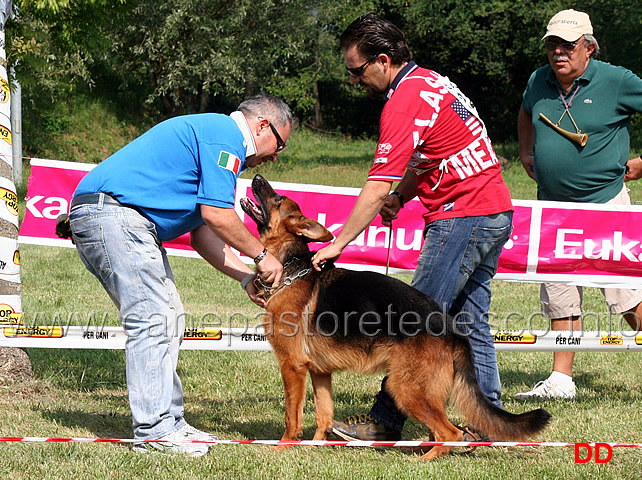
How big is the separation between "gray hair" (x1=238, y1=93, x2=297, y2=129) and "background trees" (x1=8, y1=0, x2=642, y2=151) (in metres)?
17.2

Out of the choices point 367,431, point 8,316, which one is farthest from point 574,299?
point 8,316

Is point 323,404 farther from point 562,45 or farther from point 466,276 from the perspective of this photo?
point 562,45

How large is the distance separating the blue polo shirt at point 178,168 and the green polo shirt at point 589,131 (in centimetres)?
251

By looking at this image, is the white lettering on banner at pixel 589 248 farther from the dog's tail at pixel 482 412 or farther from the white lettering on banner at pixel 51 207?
the white lettering on banner at pixel 51 207

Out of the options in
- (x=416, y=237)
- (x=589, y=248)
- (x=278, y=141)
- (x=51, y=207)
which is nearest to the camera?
(x=278, y=141)

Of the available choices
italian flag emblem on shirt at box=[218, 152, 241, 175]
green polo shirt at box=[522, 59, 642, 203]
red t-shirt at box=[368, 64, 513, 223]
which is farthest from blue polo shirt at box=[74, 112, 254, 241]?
green polo shirt at box=[522, 59, 642, 203]

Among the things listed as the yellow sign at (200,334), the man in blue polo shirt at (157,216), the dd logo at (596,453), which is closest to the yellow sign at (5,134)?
the man in blue polo shirt at (157,216)

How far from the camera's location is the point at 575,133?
199 inches

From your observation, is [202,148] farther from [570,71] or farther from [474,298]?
[570,71]

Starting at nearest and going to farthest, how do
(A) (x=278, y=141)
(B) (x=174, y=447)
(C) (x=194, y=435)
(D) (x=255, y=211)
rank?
(B) (x=174, y=447) → (A) (x=278, y=141) → (C) (x=194, y=435) → (D) (x=255, y=211)

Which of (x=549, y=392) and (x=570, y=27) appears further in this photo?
(x=549, y=392)

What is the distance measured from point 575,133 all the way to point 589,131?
0.34ft

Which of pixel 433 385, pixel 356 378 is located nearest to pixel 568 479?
pixel 433 385

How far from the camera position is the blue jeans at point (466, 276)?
12.4 ft
